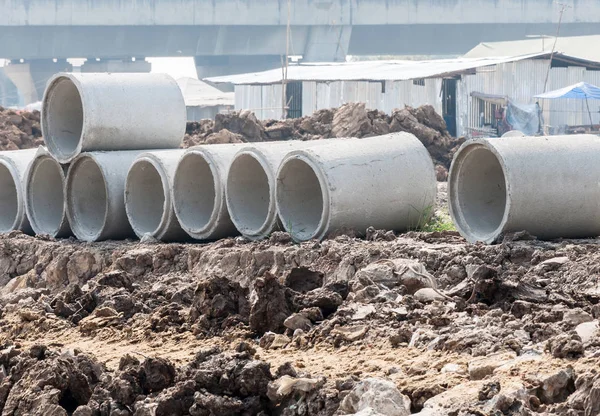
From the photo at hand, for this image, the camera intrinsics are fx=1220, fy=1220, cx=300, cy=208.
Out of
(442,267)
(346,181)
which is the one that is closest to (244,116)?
(346,181)

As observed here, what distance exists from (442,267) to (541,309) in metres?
1.70

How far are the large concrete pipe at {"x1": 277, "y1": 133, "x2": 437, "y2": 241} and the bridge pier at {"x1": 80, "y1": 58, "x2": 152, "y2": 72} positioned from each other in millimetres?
63919

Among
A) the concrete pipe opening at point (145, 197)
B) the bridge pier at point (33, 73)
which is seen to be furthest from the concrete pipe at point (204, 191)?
the bridge pier at point (33, 73)

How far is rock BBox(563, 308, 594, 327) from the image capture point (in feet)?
23.9

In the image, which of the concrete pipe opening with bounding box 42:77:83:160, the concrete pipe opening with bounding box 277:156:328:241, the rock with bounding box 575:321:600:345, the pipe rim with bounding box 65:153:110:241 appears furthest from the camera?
the concrete pipe opening with bounding box 42:77:83:160

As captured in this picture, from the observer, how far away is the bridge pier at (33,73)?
245ft

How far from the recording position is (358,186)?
11.2m

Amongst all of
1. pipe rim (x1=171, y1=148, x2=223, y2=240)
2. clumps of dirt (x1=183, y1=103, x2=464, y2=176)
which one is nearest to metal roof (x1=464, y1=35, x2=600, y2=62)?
clumps of dirt (x1=183, y1=103, x2=464, y2=176)

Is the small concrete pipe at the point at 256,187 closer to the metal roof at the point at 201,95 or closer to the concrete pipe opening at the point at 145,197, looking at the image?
the concrete pipe opening at the point at 145,197

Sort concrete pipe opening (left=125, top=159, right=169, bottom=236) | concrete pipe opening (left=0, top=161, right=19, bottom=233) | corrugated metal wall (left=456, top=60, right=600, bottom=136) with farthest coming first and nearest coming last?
corrugated metal wall (left=456, top=60, right=600, bottom=136) → concrete pipe opening (left=0, top=161, right=19, bottom=233) → concrete pipe opening (left=125, top=159, right=169, bottom=236)

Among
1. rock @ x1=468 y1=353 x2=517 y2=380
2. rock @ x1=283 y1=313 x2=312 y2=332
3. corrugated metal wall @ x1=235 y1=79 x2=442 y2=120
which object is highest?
corrugated metal wall @ x1=235 y1=79 x2=442 y2=120

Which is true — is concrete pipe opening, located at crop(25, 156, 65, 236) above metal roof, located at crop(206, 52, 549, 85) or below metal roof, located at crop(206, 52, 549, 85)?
A: below

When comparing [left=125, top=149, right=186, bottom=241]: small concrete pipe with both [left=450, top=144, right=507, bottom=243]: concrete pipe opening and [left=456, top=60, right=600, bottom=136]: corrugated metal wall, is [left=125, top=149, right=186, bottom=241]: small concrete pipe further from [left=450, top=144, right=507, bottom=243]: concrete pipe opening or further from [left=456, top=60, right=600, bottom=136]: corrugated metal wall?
[left=456, top=60, right=600, bottom=136]: corrugated metal wall

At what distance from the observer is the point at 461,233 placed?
10.6 m
